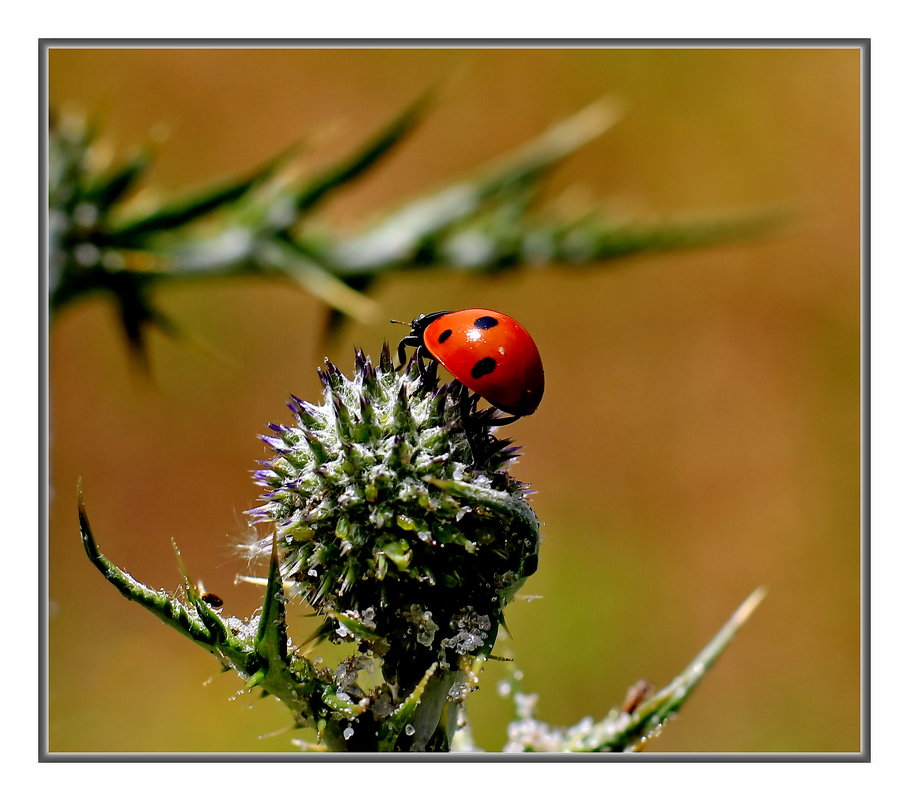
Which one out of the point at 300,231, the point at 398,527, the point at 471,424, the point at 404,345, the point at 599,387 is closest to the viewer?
the point at 398,527

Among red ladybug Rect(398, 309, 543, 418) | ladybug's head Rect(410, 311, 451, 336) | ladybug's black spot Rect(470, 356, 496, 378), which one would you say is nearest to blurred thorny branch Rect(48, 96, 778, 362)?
ladybug's head Rect(410, 311, 451, 336)

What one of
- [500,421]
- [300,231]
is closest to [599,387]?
[300,231]

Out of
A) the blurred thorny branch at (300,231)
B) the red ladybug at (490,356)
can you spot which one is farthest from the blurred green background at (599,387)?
the red ladybug at (490,356)

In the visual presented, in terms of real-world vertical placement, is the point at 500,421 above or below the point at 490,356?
below

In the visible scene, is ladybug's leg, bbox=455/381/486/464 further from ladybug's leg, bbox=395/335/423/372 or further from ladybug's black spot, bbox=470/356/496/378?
ladybug's leg, bbox=395/335/423/372

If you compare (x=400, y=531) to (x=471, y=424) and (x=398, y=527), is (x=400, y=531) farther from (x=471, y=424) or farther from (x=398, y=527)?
(x=471, y=424)
